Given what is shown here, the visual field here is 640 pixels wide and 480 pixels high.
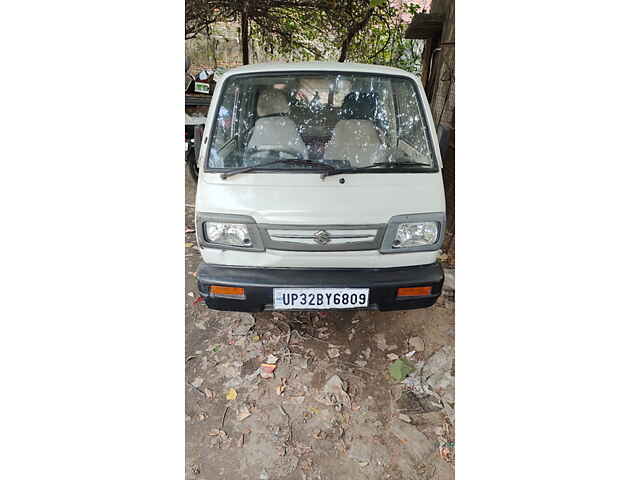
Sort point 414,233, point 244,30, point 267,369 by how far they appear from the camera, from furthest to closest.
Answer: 1. point 244,30
2. point 267,369
3. point 414,233

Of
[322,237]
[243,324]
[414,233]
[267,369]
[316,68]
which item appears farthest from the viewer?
[243,324]

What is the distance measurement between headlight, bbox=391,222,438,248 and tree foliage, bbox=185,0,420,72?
3885 millimetres

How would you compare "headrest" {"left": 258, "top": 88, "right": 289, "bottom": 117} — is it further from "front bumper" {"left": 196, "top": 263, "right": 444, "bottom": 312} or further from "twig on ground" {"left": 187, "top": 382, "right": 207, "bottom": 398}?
"twig on ground" {"left": 187, "top": 382, "right": 207, "bottom": 398}

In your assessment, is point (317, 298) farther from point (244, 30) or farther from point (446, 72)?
point (244, 30)

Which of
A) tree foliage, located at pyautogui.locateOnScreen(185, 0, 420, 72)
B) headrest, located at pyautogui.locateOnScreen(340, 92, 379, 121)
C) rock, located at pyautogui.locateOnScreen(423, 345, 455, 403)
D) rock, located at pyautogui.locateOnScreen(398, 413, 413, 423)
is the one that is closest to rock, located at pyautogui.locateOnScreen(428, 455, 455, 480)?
rock, located at pyautogui.locateOnScreen(398, 413, 413, 423)

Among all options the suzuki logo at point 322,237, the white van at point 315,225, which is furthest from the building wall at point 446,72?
the suzuki logo at point 322,237

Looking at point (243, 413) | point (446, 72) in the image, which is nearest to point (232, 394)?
point (243, 413)

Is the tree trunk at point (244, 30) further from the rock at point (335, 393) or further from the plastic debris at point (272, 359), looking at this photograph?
the rock at point (335, 393)

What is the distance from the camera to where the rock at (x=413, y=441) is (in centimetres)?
190

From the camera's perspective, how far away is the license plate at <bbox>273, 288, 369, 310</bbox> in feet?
6.83

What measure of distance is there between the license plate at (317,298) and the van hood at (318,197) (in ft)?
1.24

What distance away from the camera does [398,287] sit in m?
2.11

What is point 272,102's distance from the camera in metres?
2.67

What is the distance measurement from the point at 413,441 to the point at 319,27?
5946 mm
